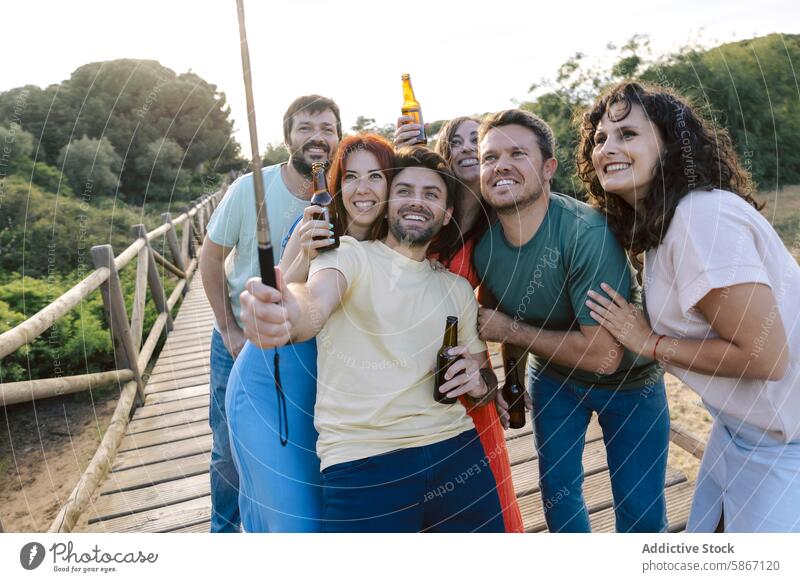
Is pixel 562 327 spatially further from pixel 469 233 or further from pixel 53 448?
pixel 53 448

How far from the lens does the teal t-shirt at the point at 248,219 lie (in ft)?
6.23

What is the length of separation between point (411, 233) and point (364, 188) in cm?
21

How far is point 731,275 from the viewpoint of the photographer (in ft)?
3.82

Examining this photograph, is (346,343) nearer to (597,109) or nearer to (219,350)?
(219,350)

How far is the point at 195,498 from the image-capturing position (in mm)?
2457

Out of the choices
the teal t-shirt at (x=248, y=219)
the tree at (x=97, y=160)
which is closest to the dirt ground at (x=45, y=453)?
the tree at (x=97, y=160)

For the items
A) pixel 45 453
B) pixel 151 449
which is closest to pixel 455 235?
pixel 151 449

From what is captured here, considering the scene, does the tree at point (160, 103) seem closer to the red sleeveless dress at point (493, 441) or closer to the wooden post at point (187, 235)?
the red sleeveless dress at point (493, 441)

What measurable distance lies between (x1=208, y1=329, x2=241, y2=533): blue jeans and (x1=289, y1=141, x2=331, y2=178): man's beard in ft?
2.56

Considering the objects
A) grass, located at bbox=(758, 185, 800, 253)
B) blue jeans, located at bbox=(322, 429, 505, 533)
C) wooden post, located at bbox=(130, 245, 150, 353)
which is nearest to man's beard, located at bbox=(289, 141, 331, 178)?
blue jeans, located at bbox=(322, 429, 505, 533)

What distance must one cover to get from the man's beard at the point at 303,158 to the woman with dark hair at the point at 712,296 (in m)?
1.00

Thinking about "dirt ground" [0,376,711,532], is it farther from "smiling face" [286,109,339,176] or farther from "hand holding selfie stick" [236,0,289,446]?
"hand holding selfie stick" [236,0,289,446]
